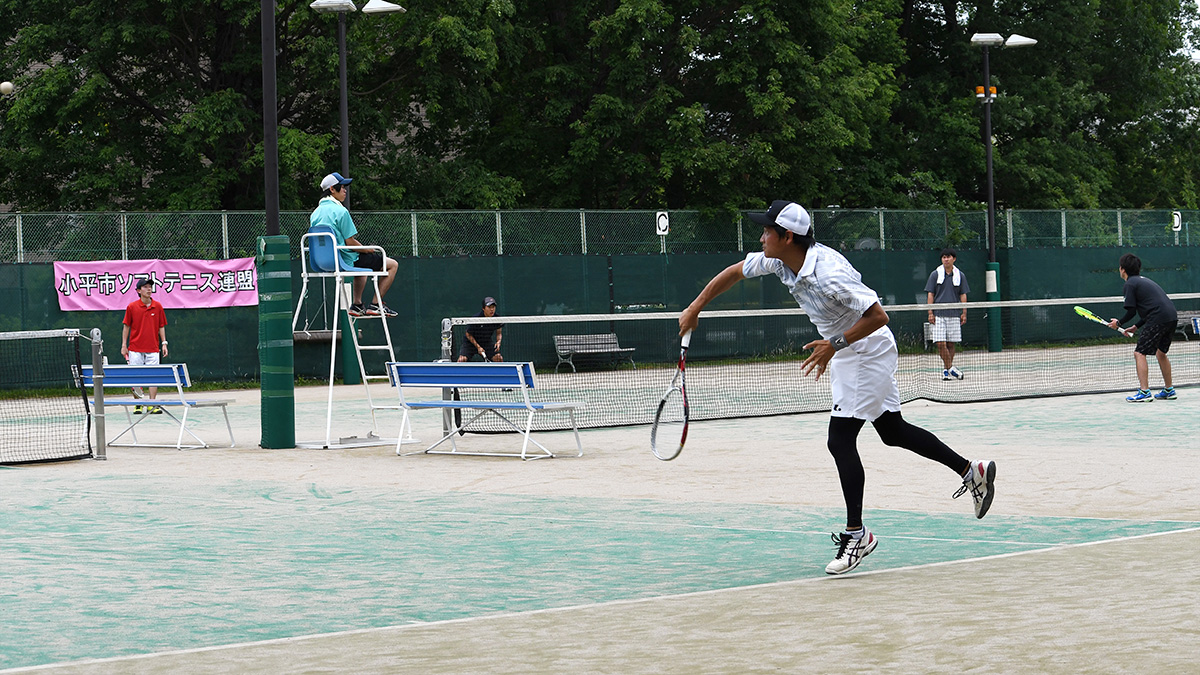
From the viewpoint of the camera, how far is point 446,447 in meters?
12.8

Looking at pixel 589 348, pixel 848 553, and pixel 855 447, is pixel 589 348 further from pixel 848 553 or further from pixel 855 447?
pixel 848 553

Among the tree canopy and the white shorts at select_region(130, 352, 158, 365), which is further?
the tree canopy

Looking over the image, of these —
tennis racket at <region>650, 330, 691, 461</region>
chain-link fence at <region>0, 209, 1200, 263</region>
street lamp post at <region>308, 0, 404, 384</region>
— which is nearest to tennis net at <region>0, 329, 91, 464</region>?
chain-link fence at <region>0, 209, 1200, 263</region>

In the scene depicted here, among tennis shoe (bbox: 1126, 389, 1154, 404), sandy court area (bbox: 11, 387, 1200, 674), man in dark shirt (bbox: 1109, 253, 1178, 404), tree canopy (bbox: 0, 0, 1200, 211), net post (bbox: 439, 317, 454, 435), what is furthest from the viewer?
tree canopy (bbox: 0, 0, 1200, 211)

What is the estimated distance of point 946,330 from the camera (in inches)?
757

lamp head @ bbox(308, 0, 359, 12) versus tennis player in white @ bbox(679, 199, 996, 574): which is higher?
lamp head @ bbox(308, 0, 359, 12)

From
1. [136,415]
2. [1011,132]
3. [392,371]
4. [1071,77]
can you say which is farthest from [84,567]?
[1071,77]

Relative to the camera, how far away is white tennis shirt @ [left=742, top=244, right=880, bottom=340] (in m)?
6.39

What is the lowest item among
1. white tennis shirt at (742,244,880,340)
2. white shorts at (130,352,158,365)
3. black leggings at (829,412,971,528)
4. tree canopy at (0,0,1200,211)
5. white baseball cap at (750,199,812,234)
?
black leggings at (829,412,971,528)

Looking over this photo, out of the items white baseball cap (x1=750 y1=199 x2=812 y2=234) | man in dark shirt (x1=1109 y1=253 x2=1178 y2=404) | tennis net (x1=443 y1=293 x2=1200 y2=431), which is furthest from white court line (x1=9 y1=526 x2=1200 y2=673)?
man in dark shirt (x1=1109 y1=253 x2=1178 y2=404)

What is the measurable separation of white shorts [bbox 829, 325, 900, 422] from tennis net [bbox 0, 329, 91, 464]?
922cm

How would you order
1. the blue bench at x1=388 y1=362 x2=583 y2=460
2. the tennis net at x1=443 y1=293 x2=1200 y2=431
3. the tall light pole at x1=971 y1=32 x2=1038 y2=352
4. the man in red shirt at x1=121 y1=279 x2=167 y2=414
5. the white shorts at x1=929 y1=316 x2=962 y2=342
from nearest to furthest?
the blue bench at x1=388 y1=362 x2=583 y2=460, the tennis net at x1=443 y1=293 x2=1200 y2=431, the man in red shirt at x1=121 y1=279 x2=167 y2=414, the white shorts at x1=929 y1=316 x2=962 y2=342, the tall light pole at x1=971 y1=32 x2=1038 y2=352

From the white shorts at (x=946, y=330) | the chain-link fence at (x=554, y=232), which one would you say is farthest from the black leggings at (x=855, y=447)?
the chain-link fence at (x=554, y=232)

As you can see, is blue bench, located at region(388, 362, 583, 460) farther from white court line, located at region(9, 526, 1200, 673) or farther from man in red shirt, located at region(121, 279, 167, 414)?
man in red shirt, located at region(121, 279, 167, 414)
